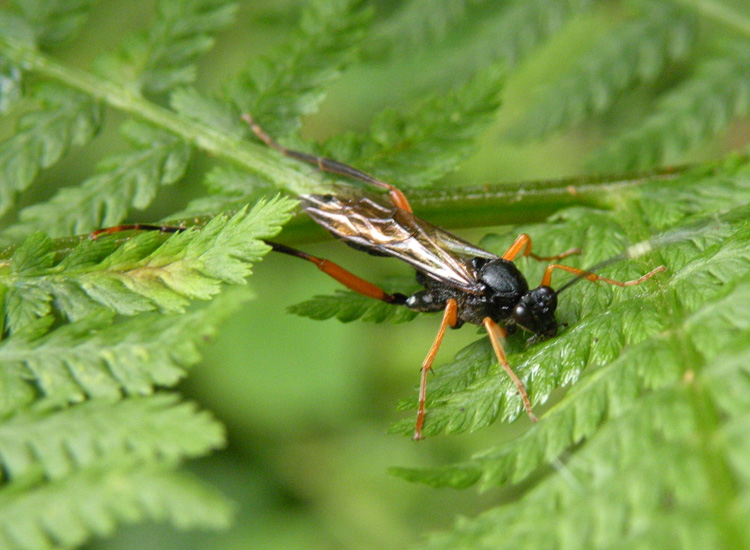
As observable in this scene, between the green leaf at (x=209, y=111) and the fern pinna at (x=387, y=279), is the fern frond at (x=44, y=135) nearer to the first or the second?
the fern pinna at (x=387, y=279)

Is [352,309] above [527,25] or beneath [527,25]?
beneath

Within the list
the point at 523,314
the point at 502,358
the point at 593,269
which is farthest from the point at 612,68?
the point at 502,358

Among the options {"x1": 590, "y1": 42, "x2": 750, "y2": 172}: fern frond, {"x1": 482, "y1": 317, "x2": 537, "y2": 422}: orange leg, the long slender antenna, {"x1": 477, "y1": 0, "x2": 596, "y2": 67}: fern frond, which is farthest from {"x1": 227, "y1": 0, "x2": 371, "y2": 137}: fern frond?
{"x1": 590, "y1": 42, "x2": 750, "y2": 172}: fern frond

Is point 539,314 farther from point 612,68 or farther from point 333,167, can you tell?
point 612,68

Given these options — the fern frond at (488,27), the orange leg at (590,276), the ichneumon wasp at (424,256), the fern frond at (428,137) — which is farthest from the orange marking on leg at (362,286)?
the fern frond at (488,27)

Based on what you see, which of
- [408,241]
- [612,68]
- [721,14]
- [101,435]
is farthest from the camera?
[721,14]

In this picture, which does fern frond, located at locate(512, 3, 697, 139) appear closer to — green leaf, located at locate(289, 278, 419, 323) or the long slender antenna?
the long slender antenna
